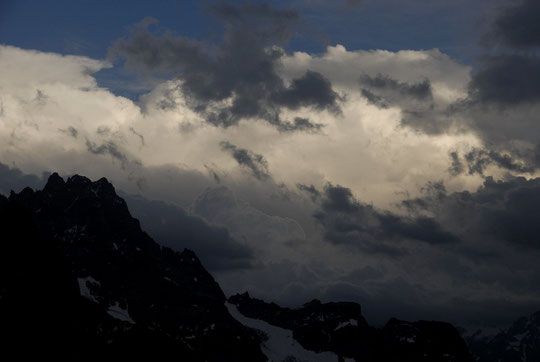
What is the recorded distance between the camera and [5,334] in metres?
200

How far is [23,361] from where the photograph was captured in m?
195

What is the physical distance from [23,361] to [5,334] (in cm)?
1016
